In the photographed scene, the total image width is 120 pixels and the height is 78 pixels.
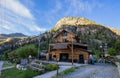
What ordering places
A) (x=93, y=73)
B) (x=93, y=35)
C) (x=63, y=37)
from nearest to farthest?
(x=93, y=73)
(x=63, y=37)
(x=93, y=35)

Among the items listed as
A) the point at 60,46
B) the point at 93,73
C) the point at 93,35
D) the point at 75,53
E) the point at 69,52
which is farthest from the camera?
the point at 93,35

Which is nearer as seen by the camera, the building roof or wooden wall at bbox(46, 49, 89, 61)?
wooden wall at bbox(46, 49, 89, 61)

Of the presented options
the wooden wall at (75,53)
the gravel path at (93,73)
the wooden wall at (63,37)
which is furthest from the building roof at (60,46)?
the gravel path at (93,73)

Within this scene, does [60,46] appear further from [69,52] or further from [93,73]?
[93,73]

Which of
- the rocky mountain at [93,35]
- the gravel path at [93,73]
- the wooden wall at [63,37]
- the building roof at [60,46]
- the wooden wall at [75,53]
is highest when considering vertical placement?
the rocky mountain at [93,35]

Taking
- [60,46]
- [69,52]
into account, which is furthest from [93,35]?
[60,46]

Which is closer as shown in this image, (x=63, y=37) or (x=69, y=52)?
(x=69, y=52)

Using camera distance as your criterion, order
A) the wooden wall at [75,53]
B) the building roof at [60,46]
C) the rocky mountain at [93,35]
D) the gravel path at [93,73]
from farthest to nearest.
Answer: the rocky mountain at [93,35] < the building roof at [60,46] < the wooden wall at [75,53] < the gravel path at [93,73]

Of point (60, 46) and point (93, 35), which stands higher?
point (93, 35)

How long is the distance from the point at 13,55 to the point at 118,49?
3505 cm

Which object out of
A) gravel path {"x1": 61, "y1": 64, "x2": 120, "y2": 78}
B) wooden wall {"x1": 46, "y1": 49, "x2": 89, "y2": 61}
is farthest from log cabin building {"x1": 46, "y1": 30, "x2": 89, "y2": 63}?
gravel path {"x1": 61, "y1": 64, "x2": 120, "y2": 78}

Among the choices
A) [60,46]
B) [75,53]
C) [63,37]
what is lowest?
[75,53]

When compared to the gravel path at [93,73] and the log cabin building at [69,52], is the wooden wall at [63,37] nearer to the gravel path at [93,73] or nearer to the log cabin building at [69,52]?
the log cabin building at [69,52]

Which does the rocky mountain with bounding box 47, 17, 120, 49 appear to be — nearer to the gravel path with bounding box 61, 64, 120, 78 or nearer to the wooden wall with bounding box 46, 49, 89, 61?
the wooden wall with bounding box 46, 49, 89, 61
